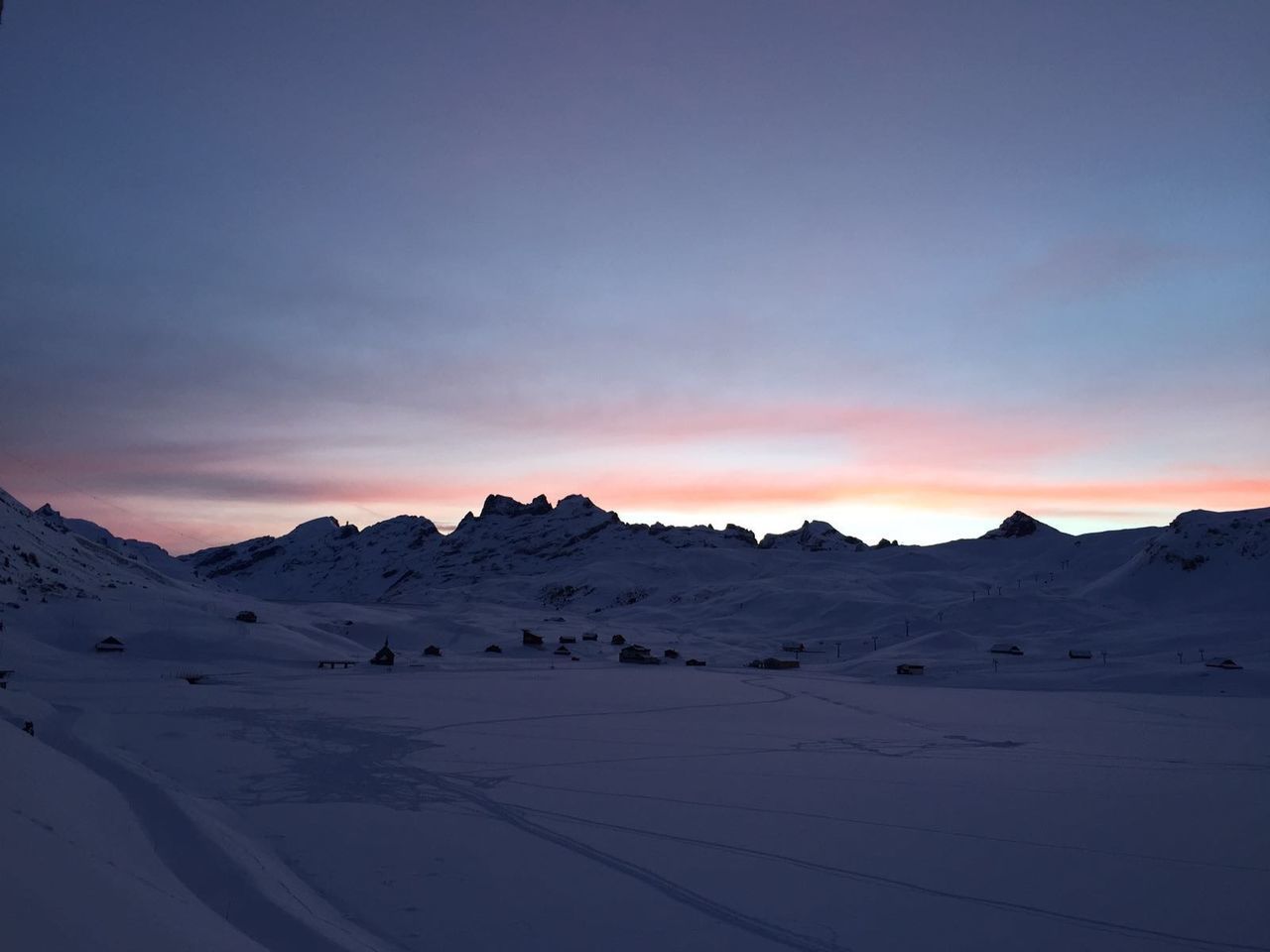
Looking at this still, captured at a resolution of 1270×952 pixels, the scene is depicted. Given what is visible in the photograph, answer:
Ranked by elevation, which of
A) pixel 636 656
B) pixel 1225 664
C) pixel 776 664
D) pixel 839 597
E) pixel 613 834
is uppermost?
pixel 839 597

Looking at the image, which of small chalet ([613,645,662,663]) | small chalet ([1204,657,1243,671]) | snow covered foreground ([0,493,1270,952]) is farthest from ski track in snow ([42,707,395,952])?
small chalet ([1204,657,1243,671])

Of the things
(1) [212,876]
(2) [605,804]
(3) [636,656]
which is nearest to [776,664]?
(3) [636,656]

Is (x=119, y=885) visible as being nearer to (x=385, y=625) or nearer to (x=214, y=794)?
(x=214, y=794)

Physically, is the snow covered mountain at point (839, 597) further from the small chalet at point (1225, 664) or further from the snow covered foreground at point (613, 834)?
the snow covered foreground at point (613, 834)

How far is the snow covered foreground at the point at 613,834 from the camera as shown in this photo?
1147 centimetres

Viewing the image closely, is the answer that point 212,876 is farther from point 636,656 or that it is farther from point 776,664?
point 636,656

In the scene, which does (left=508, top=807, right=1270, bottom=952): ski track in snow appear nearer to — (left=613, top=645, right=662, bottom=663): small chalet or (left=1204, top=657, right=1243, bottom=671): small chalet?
(left=1204, top=657, right=1243, bottom=671): small chalet

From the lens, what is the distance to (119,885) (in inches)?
360

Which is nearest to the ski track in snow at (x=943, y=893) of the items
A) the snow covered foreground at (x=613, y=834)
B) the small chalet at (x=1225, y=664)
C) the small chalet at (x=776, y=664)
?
the snow covered foreground at (x=613, y=834)

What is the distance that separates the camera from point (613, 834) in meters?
16.2

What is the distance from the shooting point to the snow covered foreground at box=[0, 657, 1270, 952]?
1147 centimetres

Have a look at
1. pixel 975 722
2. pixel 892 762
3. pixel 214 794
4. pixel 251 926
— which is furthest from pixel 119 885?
pixel 975 722

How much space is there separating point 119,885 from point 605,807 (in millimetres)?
Result: 10644

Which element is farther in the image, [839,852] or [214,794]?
[214,794]
